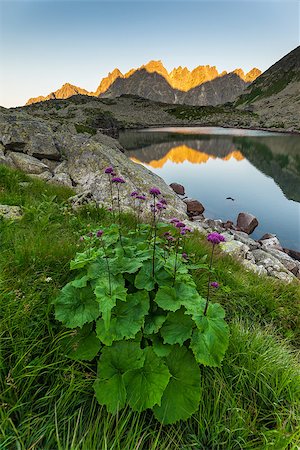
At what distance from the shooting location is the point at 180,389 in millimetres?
2656

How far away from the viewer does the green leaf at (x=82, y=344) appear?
2.82 meters

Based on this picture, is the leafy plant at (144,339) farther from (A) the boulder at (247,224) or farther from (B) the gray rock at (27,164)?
(A) the boulder at (247,224)

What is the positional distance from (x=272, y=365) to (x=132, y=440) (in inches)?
77.4

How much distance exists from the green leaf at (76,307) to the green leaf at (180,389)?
0.96 metres

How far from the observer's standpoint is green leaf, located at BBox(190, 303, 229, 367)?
2.64 m

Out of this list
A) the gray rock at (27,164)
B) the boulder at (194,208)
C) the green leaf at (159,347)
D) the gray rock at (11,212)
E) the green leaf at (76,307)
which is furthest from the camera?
the boulder at (194,208)

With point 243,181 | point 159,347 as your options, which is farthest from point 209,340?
point 243,181

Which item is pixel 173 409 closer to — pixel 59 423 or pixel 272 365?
pixel 59 423

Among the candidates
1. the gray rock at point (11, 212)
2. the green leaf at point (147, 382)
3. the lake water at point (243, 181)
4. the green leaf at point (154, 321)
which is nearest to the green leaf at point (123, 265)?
the green leaf at point (154, 321)

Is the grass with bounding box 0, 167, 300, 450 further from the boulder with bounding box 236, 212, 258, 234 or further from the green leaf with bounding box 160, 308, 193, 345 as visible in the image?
the boulder with bounding box 236, 212, 258, 234

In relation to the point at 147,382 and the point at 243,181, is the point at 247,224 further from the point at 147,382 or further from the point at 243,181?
the point at 147,382

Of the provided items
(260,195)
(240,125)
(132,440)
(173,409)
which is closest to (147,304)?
(173,409)

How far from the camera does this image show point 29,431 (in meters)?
2.36

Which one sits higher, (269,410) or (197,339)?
(197,339)
